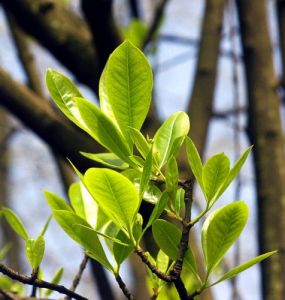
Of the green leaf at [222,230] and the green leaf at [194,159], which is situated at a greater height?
the green leaf at [194,159]

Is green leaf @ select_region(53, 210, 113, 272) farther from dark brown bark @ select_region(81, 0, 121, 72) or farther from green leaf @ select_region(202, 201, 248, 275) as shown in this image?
dark brown bark @ select_region(81, 0, 121, 72)

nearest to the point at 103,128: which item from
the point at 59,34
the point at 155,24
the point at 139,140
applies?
the point at 139,140

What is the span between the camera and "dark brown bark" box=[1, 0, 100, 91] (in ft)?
3.91

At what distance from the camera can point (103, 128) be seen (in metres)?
0.41

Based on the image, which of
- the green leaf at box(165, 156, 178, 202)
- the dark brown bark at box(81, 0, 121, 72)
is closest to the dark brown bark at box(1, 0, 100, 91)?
the dark brown bark at box(81, 0, 121, 72)

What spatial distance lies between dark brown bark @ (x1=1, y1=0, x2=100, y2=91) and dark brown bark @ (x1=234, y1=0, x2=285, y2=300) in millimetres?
335

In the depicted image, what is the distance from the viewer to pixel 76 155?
1060mm

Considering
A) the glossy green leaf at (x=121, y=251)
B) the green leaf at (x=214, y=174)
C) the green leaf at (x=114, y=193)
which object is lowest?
the glossy green leaf at (x=121, y=251)

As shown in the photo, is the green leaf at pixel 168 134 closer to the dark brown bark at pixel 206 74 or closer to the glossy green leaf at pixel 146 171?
the glossy green leaf at pixel 146 171

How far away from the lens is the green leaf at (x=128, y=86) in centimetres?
41

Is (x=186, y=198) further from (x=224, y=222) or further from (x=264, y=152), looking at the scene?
(x=264, y=152)

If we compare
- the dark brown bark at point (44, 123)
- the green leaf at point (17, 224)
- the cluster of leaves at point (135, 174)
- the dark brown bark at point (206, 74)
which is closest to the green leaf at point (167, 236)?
the cluster of leaves at point (135, 174)

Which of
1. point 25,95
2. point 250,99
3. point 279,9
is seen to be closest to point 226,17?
point 279,9

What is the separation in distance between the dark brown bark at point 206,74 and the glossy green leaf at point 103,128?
0.78 meters
